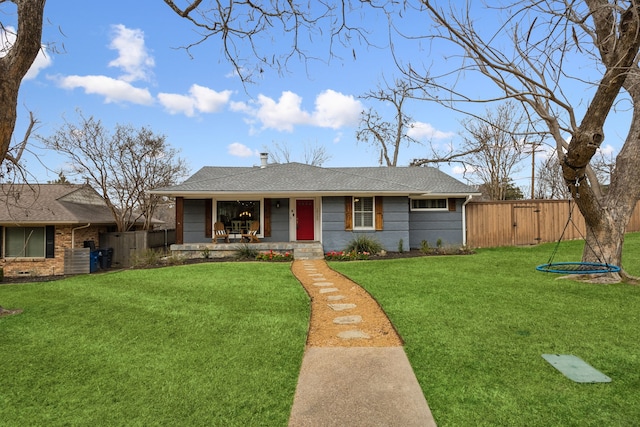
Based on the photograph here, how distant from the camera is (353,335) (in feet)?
14.3

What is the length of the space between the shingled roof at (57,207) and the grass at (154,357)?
827 cm

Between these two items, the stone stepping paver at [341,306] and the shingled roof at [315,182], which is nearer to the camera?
the stone stepping paver at [341,306]

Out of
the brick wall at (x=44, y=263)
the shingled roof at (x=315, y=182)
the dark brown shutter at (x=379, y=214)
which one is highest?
the shingled roof at (x=315, y=182)

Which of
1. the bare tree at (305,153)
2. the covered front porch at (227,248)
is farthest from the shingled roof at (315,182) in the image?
the bare tree at (305,153)

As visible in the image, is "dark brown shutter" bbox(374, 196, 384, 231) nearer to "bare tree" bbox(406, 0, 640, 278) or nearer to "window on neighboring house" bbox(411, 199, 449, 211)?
"window on neighboring house" bbox(411, 199, 449, 211)

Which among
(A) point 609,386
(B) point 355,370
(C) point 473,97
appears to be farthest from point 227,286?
(A) point 609,386

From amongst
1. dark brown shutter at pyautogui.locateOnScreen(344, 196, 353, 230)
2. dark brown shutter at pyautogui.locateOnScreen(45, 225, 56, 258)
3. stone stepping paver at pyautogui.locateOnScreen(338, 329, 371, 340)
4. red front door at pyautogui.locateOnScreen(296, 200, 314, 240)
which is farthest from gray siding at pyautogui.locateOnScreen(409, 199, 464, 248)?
dark brown shutter at pyautogui.locateOnScreen(45, 225, 56, 258)

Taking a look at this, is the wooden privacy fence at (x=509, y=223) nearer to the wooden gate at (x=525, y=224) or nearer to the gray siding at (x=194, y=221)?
the wooden gate at (x=525, y=224)

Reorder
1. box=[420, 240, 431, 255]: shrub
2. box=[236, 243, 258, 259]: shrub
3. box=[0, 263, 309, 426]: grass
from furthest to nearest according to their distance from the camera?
box=[420, 240, 431, 255]: shrub < box=[236, 243, 258, 259]: shrub < box=[0, 263, 309, 426]: grass

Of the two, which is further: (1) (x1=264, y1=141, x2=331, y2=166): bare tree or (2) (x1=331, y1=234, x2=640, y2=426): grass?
(1) (x1=264, y1=141, x2=331, y2=166): bare tree

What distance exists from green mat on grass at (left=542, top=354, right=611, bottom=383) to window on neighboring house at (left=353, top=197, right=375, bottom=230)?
31.4ft

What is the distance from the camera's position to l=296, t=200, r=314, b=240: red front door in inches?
547

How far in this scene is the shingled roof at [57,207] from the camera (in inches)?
533

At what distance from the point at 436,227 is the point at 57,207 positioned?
53.5 feet
